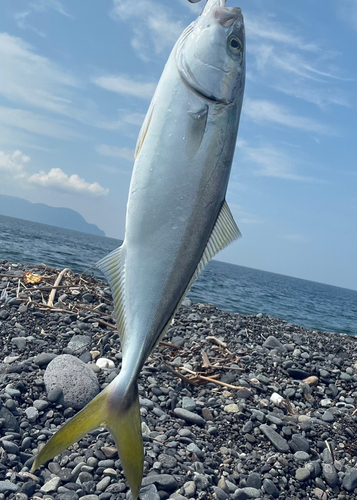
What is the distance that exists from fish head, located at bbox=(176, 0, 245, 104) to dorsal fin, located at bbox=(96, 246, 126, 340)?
0.87m

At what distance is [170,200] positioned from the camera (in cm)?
183

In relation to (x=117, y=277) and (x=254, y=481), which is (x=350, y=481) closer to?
(x=254, y=481)

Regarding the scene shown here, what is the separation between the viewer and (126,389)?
6.22ft

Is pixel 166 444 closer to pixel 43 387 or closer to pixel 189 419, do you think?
pixel 189 419

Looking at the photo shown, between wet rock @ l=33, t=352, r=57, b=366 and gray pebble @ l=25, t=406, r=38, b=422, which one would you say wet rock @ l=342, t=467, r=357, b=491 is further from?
wet rock @ l=33, t=352, r=57, b=366

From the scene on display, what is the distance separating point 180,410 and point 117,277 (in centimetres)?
303

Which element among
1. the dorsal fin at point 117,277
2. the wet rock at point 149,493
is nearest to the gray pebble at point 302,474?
the wet rock at point 149,493

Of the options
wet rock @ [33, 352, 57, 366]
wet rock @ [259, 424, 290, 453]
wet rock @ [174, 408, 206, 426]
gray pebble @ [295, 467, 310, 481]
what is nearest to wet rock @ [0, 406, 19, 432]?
wet rock @ [33, 352, 57, 366]

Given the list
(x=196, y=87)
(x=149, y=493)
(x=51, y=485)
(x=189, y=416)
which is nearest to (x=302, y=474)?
(x=189, y=416)

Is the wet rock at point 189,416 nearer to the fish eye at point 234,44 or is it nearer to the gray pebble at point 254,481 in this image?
the gray pebble at point 254,481

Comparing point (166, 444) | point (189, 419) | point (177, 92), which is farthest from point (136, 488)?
point (189, 419)

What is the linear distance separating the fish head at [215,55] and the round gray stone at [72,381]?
3.50m

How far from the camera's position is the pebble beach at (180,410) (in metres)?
3.34

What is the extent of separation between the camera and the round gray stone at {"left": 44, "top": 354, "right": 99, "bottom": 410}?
4203 millimetres
